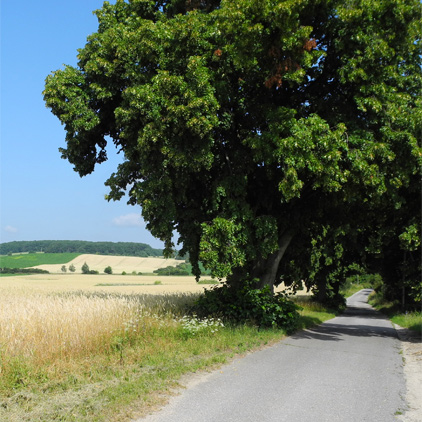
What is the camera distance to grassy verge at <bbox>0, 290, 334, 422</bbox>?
5516 mm

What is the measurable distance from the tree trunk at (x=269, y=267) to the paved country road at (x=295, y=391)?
467 cm

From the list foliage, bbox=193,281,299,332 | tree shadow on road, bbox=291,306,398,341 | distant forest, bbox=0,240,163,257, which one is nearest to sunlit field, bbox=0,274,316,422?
foliage, bbox=193,281,299,332

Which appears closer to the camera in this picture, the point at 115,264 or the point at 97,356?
the point at 97,356

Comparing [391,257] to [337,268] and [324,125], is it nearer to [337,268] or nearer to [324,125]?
[337,268]

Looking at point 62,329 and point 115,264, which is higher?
point 62,329

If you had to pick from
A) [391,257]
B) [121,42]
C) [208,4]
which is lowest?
[391,257]

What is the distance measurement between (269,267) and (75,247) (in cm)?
14011

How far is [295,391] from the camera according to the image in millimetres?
6680

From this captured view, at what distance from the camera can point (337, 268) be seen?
1415 inches

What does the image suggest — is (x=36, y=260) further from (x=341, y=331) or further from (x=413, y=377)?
(x=413, y=377)

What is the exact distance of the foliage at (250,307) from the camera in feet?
44.4

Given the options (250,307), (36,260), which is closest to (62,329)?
(250,307)

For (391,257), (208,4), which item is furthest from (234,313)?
(391,257)

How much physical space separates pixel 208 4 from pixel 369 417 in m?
14.3
